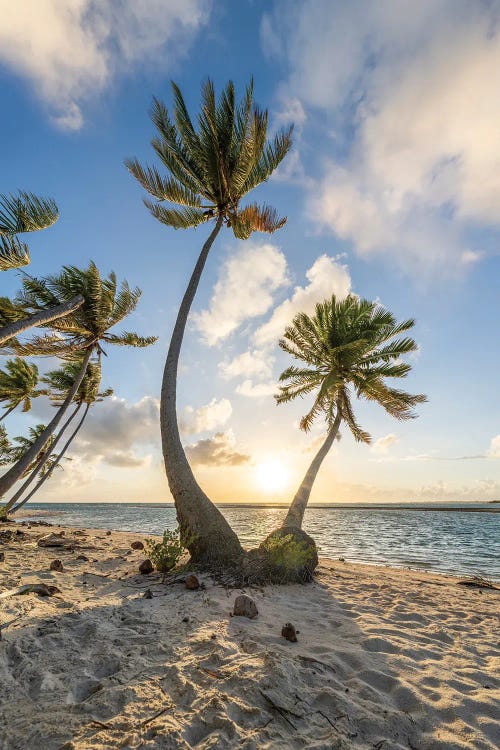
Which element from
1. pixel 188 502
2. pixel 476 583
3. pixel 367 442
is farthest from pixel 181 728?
pixel 367 442

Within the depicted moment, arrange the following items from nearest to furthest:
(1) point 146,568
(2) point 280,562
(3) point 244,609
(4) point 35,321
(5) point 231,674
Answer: (5) point 231,674
(3) point 244,609
(1) point 146,568
(2) point 280,562
(4) point 35,321

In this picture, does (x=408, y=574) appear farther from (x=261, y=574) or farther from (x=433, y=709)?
(x=433, y=709)

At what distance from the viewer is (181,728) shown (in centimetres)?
216

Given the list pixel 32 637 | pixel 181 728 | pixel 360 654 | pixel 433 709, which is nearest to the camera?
pixel 181 728

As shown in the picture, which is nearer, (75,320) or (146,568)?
(146,568)

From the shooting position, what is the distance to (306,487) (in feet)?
37.2

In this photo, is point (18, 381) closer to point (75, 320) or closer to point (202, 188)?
point (75, 320)

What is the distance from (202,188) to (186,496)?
844 cm

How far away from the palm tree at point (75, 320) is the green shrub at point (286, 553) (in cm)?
841

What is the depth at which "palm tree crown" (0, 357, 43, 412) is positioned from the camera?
64.7ft

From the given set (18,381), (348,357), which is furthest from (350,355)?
(18,381)

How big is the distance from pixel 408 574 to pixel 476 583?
5.24ft

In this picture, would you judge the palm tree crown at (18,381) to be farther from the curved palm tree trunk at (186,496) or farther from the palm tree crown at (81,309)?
the curved palm tree trunk at (186,496)

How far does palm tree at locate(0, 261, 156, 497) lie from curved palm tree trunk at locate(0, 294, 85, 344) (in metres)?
2.14
